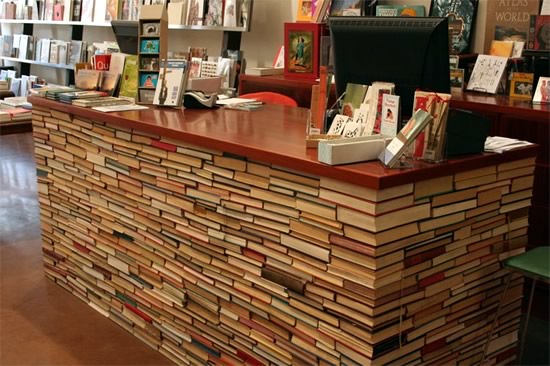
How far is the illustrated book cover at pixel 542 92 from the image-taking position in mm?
3506

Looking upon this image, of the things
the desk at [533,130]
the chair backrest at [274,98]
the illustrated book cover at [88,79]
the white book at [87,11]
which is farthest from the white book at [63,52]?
the desk at [533,130]

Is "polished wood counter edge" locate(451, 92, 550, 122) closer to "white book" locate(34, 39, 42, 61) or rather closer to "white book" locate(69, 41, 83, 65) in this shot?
"white book" locate(69, 41, 83, 65)

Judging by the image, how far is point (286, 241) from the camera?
226cm

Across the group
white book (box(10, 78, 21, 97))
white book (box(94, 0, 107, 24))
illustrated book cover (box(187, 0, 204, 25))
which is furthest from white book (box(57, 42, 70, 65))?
illustrated book cover (box(187, 0, 204, 25))

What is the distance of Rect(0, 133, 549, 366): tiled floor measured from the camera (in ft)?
9.59

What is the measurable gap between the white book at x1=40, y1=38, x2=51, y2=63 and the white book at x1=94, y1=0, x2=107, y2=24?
4.04 ft

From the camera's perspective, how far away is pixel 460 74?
3961 mm

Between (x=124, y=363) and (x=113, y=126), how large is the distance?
108 centimetres

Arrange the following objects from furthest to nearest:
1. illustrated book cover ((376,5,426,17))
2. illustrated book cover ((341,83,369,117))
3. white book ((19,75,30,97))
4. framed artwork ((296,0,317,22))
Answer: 1. white book ((19,75,30,97))
2. framed artwork ((296,0,317,22))
3. illustrated book cover ((376,5,426,17))
4. illustrated book cover ((341,83,369,117))

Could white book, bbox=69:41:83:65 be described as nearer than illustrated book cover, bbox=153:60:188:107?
No

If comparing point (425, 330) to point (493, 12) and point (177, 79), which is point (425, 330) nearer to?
point (177, 79)

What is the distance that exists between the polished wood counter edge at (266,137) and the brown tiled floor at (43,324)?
1023mm

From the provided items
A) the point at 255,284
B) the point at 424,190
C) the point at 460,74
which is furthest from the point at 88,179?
the point at 460,74

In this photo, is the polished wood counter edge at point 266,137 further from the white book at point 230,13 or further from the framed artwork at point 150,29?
the white book at point 230,13
